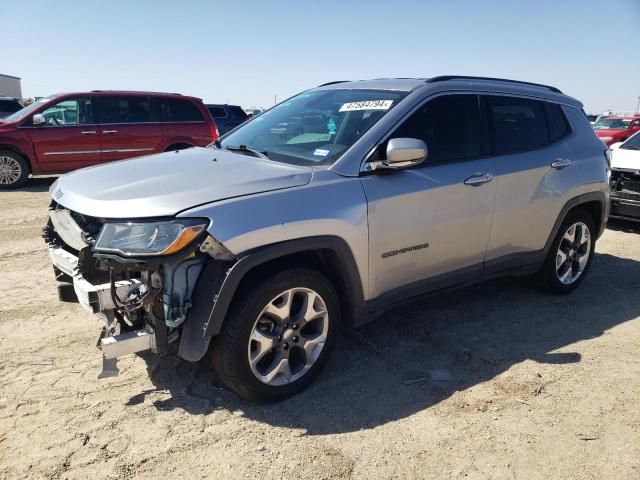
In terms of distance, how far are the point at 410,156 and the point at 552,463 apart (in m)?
1.83

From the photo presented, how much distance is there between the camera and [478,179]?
149 inches

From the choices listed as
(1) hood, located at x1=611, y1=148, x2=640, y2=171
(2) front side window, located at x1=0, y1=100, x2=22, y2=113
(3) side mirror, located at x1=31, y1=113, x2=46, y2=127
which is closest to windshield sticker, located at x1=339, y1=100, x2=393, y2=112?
(1) hood, located at x1=611, y1=148, x2=640, y2=171

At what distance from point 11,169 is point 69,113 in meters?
1.51

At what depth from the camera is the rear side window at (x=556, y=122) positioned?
14.9ft

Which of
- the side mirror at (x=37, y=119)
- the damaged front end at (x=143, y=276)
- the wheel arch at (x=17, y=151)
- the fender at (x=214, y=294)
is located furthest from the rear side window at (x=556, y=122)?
the wheel arch at (x=17, y=151)

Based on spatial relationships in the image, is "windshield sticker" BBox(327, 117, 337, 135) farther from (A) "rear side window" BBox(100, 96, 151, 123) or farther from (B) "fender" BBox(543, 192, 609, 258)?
(A) "rear side window" BBox(100, 96, 151, 123)

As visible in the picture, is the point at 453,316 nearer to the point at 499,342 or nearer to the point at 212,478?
the point at 499,342

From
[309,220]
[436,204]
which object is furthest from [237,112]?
[309,220]

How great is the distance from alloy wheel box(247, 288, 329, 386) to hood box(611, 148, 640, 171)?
6287mm

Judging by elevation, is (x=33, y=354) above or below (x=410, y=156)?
below

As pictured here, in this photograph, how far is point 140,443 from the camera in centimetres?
270

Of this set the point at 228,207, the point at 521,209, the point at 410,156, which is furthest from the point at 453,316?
the point at 228,207

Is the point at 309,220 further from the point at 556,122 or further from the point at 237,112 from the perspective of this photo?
the point at 237,112

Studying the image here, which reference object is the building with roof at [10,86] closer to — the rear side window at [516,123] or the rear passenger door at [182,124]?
the rear passenger door at [182,124]
